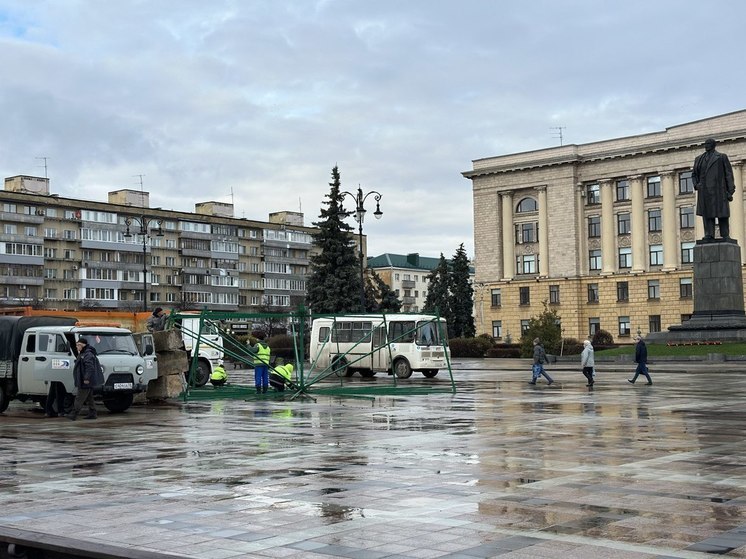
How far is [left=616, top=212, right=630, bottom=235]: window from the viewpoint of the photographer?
9362cm

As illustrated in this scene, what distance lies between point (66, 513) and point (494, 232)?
93.3 metres

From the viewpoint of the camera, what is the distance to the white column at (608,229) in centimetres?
9369

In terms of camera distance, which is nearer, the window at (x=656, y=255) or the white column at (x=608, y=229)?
the window at (x=656, y=255)

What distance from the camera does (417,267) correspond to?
180 meters

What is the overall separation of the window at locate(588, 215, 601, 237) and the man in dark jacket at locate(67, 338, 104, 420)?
8000cm

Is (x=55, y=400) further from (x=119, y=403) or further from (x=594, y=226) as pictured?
(x=594, y=226)

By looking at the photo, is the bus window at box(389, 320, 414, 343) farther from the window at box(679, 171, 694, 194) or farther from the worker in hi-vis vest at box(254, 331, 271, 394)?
the window at box(679, 171, 694, 194)

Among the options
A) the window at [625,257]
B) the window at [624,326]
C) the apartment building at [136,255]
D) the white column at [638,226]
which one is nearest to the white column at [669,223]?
the white column at [638,226]

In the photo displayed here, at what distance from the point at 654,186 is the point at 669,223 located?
423cm

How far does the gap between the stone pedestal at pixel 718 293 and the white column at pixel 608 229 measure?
4134 cm

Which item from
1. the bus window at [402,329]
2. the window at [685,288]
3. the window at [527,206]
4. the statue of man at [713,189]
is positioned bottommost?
the bus window at [402,329]

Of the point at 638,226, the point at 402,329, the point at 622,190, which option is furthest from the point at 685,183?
the point at 402,329

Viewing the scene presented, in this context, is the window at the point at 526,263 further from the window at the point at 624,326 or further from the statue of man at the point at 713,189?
the statue of man at the point at 713,189

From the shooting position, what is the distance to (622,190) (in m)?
94.1
